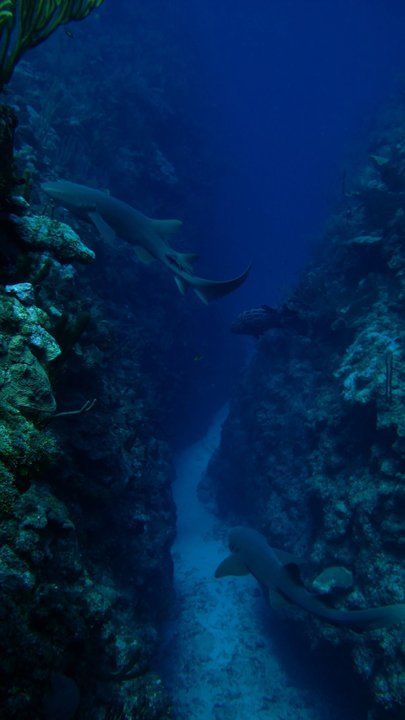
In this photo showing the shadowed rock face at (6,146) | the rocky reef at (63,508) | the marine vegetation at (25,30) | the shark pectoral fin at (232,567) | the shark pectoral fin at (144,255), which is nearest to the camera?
the rocky reef at (63,508)

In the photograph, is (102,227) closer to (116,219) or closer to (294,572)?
(116,219)

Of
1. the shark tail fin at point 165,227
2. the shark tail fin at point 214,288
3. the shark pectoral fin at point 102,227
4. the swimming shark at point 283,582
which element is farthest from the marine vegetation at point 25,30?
the swimming shark at point 283,582

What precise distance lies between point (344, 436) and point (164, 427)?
6.13 metres

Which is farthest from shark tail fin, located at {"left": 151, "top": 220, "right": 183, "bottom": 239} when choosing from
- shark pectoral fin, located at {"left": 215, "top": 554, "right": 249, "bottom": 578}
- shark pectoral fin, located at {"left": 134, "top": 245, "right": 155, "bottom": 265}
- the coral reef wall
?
shark pectoral fin, located at {"left": 215, "top": 554, "right": 249, "bottom": 578}

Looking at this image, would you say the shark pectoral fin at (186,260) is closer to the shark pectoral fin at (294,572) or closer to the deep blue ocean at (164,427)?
the deep blue ocean at (164,427)

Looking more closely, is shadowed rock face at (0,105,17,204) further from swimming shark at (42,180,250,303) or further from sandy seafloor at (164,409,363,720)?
sandy seafloor at (164,409,363,720)

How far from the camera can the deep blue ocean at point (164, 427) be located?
2570 millimetres

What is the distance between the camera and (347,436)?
7.43 meters

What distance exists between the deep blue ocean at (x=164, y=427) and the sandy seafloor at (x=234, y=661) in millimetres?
37

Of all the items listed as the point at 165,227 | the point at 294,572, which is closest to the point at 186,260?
the point at 165,227

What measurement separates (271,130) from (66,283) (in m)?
75.8

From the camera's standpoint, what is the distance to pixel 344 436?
7.47m

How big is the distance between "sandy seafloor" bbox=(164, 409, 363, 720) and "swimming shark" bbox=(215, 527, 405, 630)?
2.82 metres

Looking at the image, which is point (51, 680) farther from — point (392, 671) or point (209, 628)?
point (209, 628)
